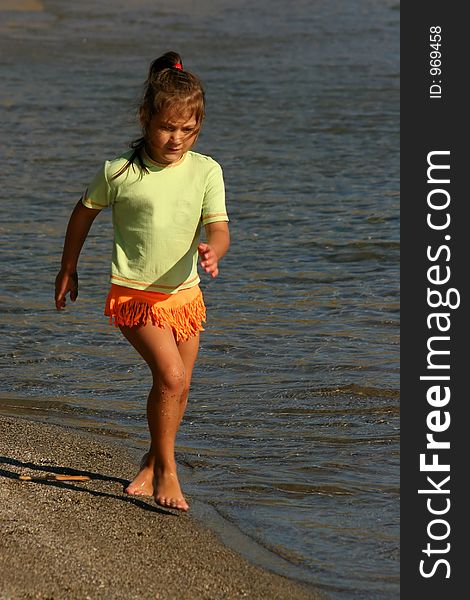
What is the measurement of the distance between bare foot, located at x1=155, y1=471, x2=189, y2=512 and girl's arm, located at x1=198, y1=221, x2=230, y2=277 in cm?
78

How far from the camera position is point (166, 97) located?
4289mm

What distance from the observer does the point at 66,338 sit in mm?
6746

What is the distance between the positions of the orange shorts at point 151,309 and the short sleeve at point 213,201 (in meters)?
0.28

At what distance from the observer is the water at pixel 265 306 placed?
4.73 m

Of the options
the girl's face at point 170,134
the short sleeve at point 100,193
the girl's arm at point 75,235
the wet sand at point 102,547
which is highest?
the girl's face at point 170,134

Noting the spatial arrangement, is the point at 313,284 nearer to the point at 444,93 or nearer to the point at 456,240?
the point at 456,240

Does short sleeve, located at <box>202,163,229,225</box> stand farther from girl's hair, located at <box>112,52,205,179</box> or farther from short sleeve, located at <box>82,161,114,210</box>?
short sleeve, located at <box>82,161,114,210</box>

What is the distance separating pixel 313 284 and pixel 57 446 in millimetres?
2979

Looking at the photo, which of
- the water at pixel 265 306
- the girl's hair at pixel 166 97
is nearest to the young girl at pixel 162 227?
the girl's hair at pixel 166 97

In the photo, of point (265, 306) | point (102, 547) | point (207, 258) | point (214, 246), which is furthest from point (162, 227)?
point (265, 306)

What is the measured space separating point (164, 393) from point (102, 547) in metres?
0.61

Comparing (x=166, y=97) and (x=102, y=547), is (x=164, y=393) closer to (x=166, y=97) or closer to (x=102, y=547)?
(x=102, y=547)

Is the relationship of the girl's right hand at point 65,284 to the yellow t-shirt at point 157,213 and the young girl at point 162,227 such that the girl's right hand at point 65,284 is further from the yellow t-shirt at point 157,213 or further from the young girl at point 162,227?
the yellow t-shirt at point 157,213

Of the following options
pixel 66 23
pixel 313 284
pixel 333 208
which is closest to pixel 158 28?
pixel 66 23
